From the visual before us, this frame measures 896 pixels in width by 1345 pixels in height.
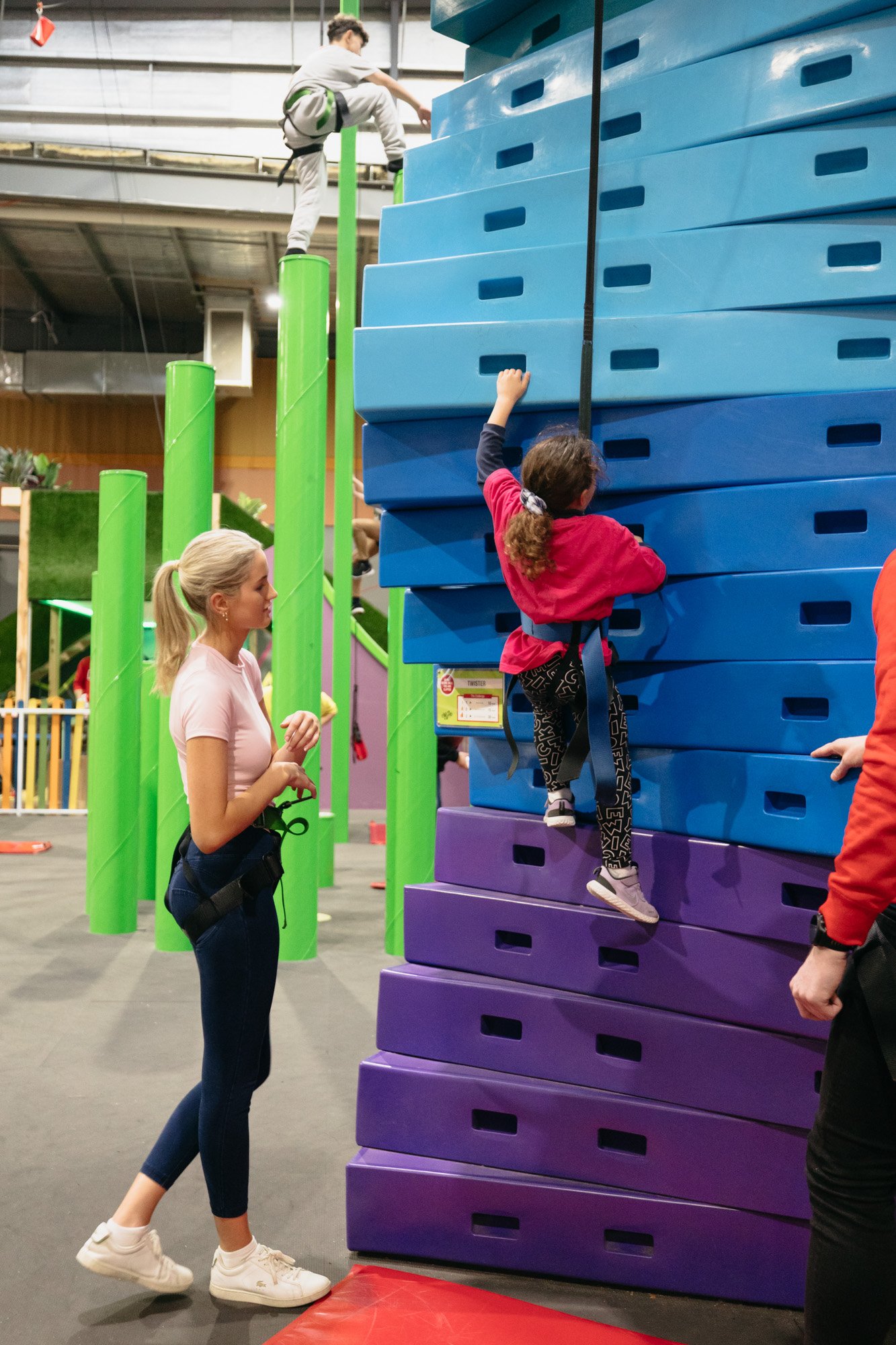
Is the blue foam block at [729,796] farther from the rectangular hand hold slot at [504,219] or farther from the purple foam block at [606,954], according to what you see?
the rectangular hand hold slot at [504,219]

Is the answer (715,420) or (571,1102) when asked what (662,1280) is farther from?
(715,420)

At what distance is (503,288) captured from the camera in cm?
234

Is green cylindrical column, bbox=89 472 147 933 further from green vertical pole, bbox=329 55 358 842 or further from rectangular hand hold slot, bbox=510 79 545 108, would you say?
rectangular hand hold slot, bbox=510 79 545 108

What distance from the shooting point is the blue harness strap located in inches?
81.7

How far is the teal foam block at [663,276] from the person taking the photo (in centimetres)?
204

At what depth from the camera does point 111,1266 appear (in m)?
2.03

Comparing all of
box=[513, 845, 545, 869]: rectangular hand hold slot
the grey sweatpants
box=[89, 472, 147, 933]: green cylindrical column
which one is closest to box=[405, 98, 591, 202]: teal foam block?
box=[513, 845, 545, 869]: rectangular hand hold slot

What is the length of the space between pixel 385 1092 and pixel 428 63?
1142 centimetres

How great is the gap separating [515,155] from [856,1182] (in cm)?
207

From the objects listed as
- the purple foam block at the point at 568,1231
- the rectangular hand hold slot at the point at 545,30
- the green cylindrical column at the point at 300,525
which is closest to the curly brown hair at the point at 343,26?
the green cylindrical column at the point at 300,525

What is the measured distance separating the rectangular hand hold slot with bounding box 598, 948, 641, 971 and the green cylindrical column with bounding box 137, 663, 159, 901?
369cm

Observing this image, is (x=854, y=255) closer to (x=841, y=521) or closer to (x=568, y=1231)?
(x=841, y=521)

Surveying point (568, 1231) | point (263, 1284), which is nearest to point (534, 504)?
point (568, 1231)

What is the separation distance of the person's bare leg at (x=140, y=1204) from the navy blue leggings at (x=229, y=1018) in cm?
1
